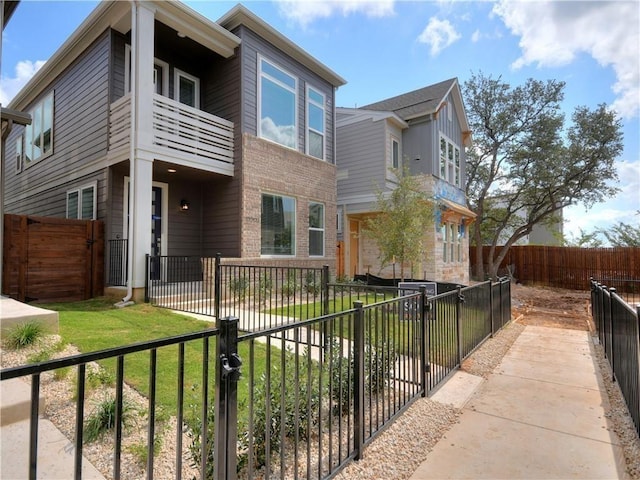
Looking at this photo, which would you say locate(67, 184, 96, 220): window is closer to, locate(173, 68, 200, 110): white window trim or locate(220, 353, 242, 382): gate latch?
locate(173, 68, 200, 110): white window trim

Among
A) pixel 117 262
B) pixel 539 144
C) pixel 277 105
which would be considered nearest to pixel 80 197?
pixel 117 262

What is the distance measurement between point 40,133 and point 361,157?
455 inches

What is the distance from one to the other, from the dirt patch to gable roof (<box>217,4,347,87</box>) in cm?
960

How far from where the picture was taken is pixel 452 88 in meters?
15.7

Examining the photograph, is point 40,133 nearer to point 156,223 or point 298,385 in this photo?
point 156,223

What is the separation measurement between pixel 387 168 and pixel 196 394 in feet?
39.1

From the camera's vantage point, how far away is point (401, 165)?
46.0ft

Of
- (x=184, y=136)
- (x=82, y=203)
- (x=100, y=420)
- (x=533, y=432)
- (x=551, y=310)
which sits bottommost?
(x=551, y=310)

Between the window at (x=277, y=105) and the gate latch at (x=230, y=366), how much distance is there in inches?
355

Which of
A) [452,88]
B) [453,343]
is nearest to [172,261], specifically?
[453,343]

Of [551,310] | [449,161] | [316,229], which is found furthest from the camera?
[449,161]

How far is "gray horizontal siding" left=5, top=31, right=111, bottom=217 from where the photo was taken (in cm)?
890

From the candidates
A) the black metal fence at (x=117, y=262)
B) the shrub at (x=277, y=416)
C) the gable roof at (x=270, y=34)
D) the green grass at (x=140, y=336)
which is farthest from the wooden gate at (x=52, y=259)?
the shrub at (x=277, y=416)

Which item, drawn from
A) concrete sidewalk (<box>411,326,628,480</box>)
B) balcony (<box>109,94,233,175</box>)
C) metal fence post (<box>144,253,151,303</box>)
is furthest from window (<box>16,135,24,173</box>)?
concrete sidewalk (<box>411,326,628,480</box>)
